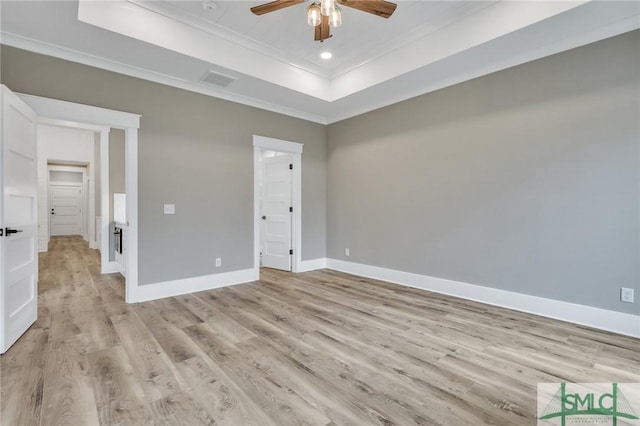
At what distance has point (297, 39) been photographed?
364 cm

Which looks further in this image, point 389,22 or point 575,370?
point 389,22

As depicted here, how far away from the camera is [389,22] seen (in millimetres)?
3324

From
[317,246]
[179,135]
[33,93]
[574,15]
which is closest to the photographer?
[574,15]

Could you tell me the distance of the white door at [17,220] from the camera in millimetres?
2385

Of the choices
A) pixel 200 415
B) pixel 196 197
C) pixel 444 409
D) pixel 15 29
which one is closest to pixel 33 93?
pixel 15 29

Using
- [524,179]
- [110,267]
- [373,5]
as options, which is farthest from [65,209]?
[524,179]

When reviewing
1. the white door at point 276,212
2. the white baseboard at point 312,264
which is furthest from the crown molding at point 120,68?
the white baseboard at point 312,264

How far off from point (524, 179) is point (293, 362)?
3159 millimetres

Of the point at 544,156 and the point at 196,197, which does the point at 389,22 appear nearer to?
the point at 544,156

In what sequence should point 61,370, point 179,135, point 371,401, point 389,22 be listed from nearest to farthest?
point 371,401 < point 61,370 < point 389,22 < point 179,135

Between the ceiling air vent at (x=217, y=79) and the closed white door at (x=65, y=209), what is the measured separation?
10850mm

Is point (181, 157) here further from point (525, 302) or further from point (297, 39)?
point (525, 302)

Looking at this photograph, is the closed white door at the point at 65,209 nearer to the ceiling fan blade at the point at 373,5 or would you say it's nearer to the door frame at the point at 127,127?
the door frame at the point at 127,127

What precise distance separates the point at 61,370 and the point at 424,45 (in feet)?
15.3
